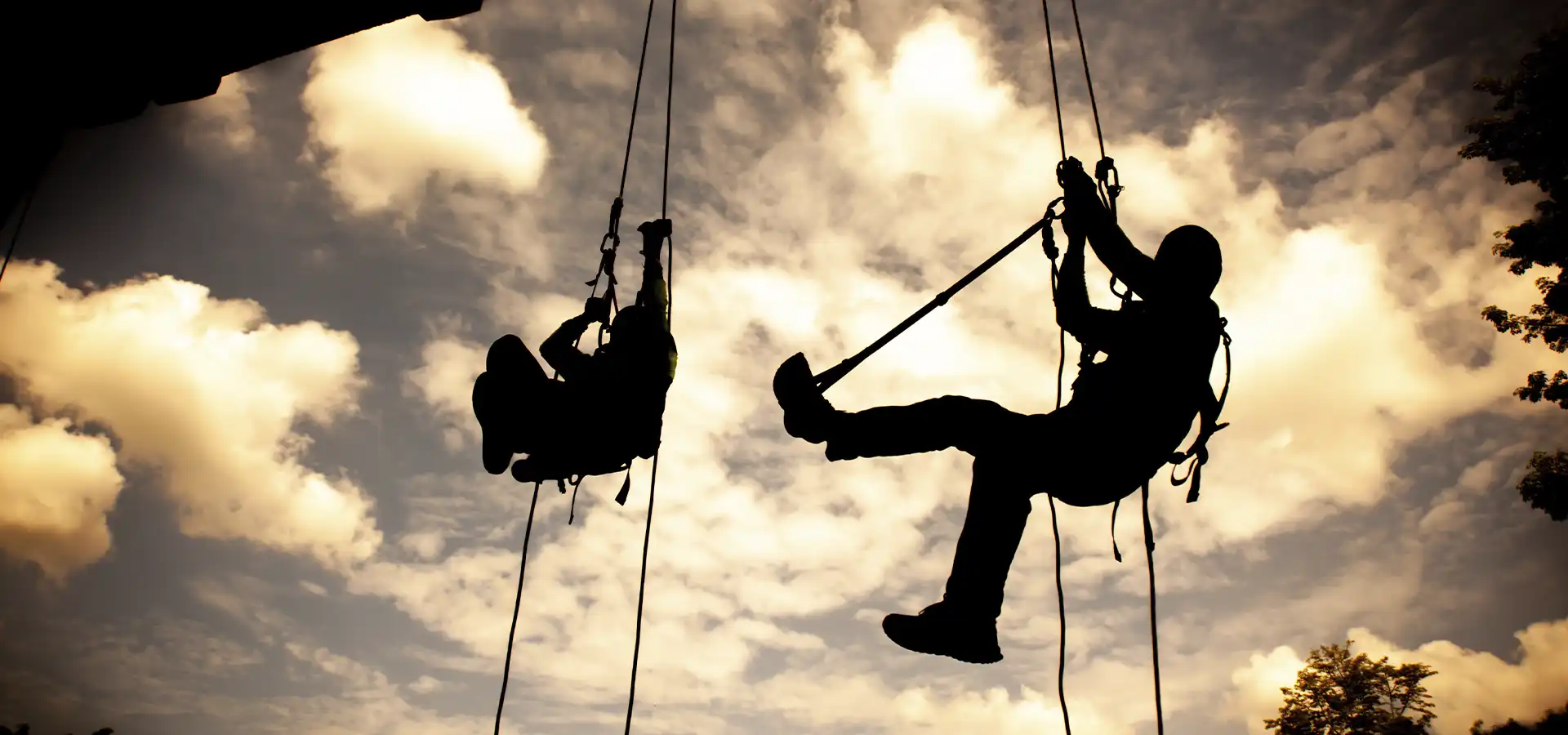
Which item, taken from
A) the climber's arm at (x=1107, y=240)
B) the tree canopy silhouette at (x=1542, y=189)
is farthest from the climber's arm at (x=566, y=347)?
the tree canopy silhouette at (x=1542, y=189)


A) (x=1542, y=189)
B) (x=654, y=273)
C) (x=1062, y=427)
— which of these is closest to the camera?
(x=1062, y=427)

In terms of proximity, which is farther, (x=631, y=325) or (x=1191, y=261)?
(x=631, y=325)

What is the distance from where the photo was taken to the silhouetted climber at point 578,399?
15.8 feet

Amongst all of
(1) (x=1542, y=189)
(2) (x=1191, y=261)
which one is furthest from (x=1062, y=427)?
(1) (x=1542, y=189)

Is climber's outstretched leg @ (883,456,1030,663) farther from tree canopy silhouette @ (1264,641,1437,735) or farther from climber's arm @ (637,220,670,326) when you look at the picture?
tree canopy silhouette @ (1264,641,1437,735)

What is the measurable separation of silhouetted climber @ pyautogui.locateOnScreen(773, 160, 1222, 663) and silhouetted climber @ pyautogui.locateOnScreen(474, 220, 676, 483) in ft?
6.21

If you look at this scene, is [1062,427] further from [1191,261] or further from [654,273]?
[654,273]

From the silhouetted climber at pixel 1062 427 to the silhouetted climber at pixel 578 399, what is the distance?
1893 mm

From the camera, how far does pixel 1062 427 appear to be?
3014 mm

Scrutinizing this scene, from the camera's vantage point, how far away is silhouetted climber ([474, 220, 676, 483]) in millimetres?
4816

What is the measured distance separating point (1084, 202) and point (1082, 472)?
123 centimetres

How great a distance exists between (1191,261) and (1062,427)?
84 cm

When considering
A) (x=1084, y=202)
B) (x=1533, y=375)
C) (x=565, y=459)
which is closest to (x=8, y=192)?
(x=565, y=459)

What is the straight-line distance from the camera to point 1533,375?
1234 cm
